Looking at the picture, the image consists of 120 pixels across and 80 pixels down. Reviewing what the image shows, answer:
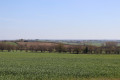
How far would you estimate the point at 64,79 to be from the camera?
2130cm

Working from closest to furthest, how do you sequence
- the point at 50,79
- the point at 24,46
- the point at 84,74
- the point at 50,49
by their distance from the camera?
the point at 50,79, the point at 84,74, the point at 50,49, the point at 24,46

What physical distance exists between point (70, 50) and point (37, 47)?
22865 millimetres

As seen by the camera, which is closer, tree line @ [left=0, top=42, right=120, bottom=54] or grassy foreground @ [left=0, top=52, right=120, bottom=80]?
grassy foreground @ [left=0, top=52, right=120, bottom=80]

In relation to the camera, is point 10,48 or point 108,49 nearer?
point 108,49

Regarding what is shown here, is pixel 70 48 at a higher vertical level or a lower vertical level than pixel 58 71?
higher

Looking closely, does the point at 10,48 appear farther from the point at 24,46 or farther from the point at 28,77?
the point at 28,77

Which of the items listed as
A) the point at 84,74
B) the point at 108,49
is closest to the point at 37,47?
the point at 108,49

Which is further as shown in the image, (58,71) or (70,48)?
(70,48)

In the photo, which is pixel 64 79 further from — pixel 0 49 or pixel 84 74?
pixel 0 49

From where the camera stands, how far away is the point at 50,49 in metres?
122

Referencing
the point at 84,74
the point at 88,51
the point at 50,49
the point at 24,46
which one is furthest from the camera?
the point at 24,46

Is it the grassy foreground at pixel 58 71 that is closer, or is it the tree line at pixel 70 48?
the grassy foreground at pixel 58 71

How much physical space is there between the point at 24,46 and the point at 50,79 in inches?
4552

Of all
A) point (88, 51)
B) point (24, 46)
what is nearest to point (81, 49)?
point (88, 51)
